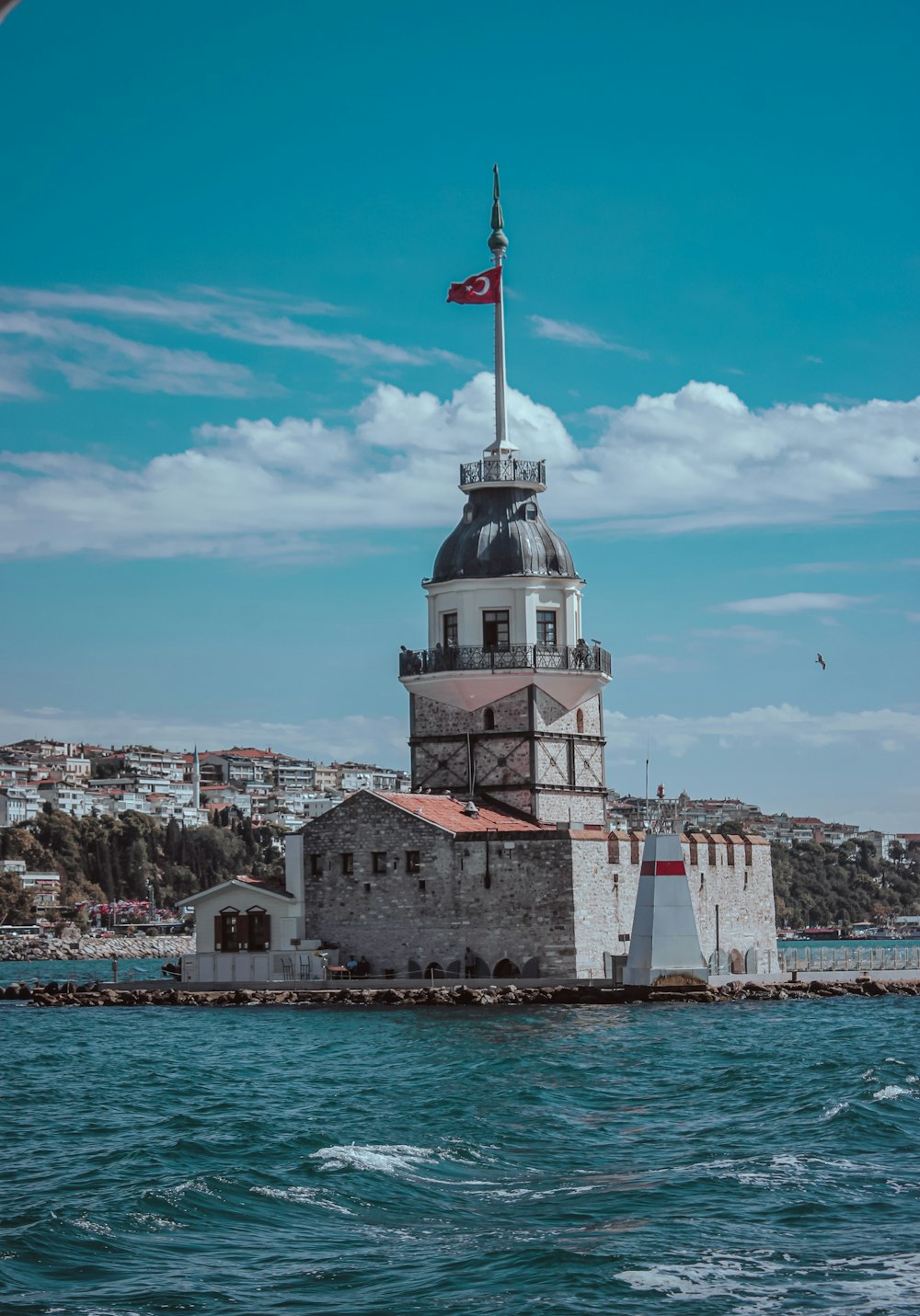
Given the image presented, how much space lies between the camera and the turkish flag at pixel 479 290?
48.8 meters

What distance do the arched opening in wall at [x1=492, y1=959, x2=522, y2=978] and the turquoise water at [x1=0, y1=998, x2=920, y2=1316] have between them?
970 centimetres

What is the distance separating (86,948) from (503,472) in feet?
243

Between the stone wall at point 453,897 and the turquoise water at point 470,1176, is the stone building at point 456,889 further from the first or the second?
the turquoise water at point 470,1176

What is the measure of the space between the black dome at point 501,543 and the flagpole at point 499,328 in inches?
58.1

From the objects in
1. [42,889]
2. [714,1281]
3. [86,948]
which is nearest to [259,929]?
[714,1281]

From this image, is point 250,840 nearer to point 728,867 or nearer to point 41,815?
point 41,815

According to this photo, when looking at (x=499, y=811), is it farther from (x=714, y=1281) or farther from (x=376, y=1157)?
(x=714, y=1281)

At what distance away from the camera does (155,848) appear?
141 metres

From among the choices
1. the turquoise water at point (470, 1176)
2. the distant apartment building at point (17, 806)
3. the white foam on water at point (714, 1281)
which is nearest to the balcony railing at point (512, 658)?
the turquoise water at point (470, 1176)

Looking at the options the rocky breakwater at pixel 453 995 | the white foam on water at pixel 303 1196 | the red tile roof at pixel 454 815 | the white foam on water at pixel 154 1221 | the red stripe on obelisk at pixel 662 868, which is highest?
the red tile roof at pixel 454 815

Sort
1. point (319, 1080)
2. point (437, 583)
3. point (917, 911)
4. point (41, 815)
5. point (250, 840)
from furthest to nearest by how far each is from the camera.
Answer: point (917, 911) < point (41, 815) < point (250, 840) < point (437, 583) < point (319, 1080)

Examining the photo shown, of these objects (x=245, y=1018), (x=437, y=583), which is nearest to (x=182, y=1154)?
(x=245, y=1018)

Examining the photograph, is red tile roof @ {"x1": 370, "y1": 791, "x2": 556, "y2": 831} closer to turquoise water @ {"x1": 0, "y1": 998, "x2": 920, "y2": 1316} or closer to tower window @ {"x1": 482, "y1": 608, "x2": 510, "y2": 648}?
tower window @ {"x1": 482, "y1": 608, "x2": 510, "y2": 648}

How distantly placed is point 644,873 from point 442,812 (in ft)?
19.7
